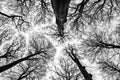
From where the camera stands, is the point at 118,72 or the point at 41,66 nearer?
the point at 118,72

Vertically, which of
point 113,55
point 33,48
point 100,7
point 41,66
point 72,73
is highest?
point 100,7

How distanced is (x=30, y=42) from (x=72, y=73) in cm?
665

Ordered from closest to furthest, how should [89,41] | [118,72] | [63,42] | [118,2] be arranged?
1. [118,2]
2. [118,72]
3. [89,41]
4. [63,42]

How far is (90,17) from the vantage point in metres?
8.34

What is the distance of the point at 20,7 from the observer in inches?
332

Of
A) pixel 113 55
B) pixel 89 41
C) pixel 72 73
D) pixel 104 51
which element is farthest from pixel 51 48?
pixel 113 55

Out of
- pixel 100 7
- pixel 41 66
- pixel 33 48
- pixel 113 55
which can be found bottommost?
pixel 41 66

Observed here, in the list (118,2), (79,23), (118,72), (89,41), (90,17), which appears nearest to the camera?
(118,2)

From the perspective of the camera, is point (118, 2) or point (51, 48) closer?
point (118, 2)

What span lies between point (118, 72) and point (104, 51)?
8.23 ft

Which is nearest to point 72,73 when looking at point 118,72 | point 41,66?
point 41,66

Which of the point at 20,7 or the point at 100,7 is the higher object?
the point at 20,7

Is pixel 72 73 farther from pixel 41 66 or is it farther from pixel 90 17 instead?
pixel 90 17

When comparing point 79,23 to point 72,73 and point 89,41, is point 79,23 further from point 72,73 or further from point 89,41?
point 72,73
